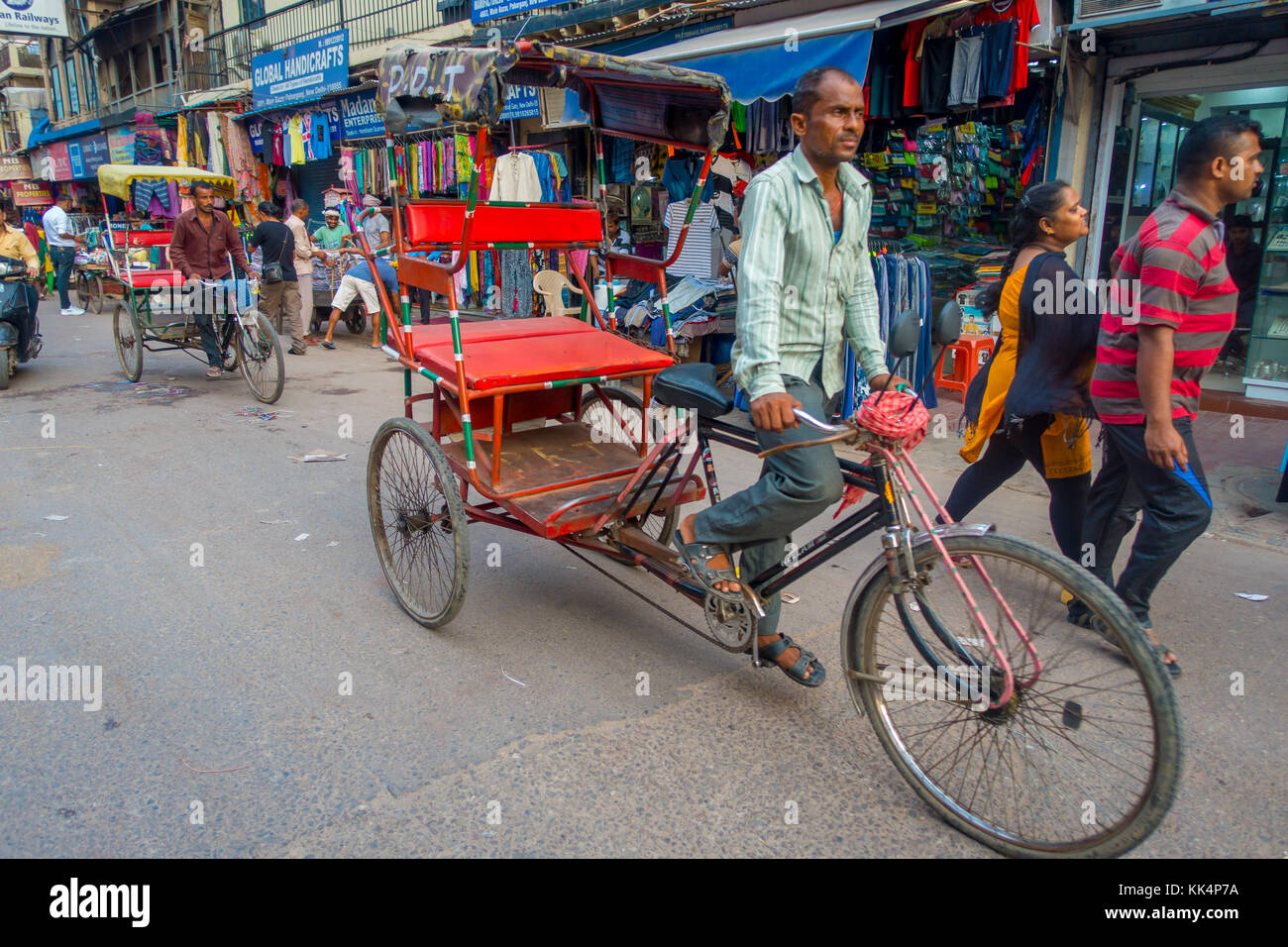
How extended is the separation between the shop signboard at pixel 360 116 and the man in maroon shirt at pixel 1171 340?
1174 cm

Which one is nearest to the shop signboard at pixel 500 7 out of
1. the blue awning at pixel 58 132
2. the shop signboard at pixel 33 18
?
the blue awning at pixel 58 132

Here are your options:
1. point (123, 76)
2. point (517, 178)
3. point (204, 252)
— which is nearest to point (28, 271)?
point (204, 252)

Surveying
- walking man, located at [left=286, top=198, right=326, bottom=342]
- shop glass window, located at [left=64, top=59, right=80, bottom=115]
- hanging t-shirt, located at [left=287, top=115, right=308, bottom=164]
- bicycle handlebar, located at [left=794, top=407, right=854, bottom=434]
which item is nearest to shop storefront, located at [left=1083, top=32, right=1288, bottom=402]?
bicycle handlebar, located at [left=794, top=407, right=854, bottom=434]

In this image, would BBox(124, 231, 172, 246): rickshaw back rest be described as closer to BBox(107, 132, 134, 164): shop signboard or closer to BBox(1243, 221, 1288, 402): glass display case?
BBox(107, 132, 134, 164): shop signboard

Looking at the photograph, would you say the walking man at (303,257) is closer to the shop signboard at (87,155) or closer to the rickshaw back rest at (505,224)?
the rickshaw back rest at (505,224)

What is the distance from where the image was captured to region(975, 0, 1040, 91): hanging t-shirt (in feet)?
20.2

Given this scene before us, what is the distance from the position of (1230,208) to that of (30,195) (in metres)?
31.0

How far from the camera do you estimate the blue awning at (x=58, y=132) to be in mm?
22844

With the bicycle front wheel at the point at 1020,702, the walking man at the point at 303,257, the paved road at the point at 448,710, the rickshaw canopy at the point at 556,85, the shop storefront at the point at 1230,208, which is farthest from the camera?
the walking man at the point at 303,257

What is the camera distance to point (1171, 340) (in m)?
2.99

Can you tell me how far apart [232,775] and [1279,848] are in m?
2.96

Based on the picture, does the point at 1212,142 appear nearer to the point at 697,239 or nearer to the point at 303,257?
the point at 697,239

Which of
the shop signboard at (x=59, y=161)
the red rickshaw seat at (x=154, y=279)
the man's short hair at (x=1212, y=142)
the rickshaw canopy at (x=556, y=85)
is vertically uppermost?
the shop signboard at (x=59, y=161)
